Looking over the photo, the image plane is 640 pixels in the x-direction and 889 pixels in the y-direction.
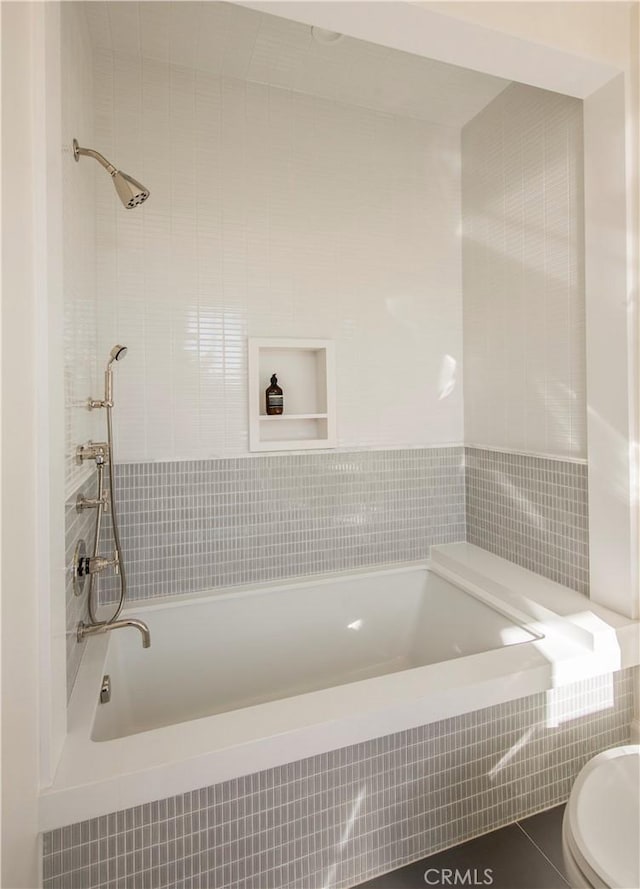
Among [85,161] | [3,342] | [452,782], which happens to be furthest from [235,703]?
[85,161]

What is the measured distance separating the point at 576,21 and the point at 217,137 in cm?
140

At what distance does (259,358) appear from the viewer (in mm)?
2229

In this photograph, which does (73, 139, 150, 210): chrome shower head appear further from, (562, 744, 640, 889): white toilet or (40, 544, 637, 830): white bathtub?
(562, 744, 640, 889): white toilet

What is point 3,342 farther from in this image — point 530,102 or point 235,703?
point 530,102

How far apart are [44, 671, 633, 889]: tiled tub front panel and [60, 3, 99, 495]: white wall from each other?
2.83 feet

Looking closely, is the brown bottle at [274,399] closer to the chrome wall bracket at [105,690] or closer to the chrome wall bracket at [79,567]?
the chrome wall bracket at [79,567]

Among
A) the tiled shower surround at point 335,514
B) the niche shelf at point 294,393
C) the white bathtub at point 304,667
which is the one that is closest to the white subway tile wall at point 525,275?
the tiled shower surround at point 335,514

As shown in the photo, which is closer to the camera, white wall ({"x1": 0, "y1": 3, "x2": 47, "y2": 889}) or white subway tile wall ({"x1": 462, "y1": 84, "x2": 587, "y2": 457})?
white wall ({"x1": 0, "y1": 3, "x2": 47, "y2": 889})

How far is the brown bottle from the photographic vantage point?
2.18 metres

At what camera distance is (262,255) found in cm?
218

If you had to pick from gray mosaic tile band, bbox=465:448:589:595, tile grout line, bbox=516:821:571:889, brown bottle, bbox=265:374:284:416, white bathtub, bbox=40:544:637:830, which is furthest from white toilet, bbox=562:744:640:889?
brown bottle, bbox=265:374:284:416

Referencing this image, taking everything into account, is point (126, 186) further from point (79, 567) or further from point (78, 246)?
point (79, 567)

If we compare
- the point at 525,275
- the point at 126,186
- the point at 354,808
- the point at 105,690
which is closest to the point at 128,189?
the point at 126,186

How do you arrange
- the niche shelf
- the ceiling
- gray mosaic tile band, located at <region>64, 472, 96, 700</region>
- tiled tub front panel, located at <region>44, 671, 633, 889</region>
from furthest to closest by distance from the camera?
1. the niche shelf
2. the ceiling
3. gray mosaic tile band, located at <region>64, 472, 96, 700</region>
4. tiled tub front panel, located at <region>44, 671, 633, 889</region>
